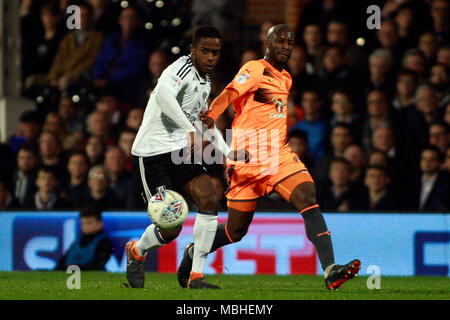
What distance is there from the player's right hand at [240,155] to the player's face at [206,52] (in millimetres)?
746

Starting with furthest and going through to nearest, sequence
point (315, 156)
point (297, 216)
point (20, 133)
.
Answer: point (20, 133)
point (315, 156)
point (297, 216)

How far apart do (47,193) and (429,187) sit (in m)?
4.31

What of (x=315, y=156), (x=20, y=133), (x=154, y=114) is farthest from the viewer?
(x=20, y=133)

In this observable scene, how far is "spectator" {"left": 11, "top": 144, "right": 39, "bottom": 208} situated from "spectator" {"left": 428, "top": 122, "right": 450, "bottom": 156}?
460 centimetres

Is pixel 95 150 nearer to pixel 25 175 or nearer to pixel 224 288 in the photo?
pixel 25 175

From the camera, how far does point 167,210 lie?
23.1 ft

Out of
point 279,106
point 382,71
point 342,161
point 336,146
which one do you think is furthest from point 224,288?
point 382,71

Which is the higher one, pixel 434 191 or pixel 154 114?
pixel 154 114

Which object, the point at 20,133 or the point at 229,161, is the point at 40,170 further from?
the point at 229,161

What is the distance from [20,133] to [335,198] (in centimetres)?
452

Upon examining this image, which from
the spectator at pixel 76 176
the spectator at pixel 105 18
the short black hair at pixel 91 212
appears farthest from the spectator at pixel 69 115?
the short black hair at pixel 91 212

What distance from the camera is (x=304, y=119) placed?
10.9m

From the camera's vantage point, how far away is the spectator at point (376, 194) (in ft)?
32.3

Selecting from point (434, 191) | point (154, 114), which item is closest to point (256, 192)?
point (154, 114)
